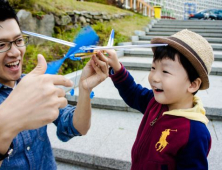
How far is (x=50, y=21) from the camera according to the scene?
485 centimetres

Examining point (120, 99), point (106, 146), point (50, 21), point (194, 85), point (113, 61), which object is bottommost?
point (106, 146)

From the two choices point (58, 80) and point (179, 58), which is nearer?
point (58, 80)

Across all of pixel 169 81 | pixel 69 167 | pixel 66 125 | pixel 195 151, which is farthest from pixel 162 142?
pixel 69 167

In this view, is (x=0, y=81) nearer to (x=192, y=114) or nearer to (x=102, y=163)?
(x=192, y=114)

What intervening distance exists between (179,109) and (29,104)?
0.88 metres

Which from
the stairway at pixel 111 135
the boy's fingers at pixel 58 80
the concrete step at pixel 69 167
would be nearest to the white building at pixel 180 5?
the stairway at pixel 111 135

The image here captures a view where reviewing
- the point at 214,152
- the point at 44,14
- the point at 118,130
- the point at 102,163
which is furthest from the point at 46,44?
the point at 214,152

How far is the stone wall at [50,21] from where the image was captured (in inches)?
167

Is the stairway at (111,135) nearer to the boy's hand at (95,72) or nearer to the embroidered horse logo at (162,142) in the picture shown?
the embroidered horse logo at (162,142)

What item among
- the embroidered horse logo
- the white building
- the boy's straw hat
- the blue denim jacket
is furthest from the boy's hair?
the white building

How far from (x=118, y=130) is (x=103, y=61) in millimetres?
1586

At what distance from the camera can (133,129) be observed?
250 centimetres

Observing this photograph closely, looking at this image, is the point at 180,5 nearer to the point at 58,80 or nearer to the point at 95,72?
the point at 95,72

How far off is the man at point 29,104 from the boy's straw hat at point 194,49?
0.42m
